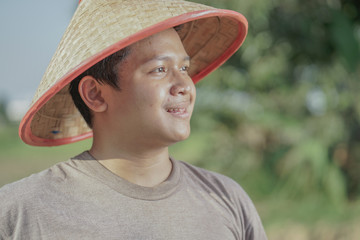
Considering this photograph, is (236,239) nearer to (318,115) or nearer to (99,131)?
(99,131)

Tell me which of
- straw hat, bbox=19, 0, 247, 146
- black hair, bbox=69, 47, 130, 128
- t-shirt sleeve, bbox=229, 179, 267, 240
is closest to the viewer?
straw hat, bbox=19, 0, 247, 146

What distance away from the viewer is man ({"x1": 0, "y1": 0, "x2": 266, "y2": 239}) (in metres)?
1.22

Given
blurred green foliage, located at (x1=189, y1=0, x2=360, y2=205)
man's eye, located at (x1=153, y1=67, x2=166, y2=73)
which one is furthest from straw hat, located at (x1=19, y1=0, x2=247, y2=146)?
blurred green foliage, located at (x1=189, y1=0, x2=360, y2=205)

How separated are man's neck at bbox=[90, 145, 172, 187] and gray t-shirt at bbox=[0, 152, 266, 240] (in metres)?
0.03

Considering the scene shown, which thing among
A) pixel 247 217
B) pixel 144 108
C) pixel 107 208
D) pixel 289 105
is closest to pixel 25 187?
pixel 107 208

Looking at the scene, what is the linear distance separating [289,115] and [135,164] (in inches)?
155

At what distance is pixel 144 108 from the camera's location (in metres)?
1.26

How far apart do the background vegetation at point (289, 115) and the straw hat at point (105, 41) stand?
106 inches

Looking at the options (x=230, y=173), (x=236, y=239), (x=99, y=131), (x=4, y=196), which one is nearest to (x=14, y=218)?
(x=4, y=196)

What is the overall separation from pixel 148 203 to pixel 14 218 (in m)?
0.32

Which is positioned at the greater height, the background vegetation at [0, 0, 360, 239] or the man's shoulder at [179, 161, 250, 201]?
the man's shoulder at [179, 161, 250, 201]

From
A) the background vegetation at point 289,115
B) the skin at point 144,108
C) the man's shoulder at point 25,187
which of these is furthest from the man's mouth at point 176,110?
the background vegetation at point 289,115

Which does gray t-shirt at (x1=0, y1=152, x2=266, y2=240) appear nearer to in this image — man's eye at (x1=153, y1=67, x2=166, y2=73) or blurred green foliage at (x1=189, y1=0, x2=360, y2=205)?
man's eye at (x1=153, y1=67, x2=166, y2=73)

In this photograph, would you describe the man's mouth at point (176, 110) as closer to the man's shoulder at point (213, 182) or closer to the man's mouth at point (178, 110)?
the man's mouth at point (178, 110)
